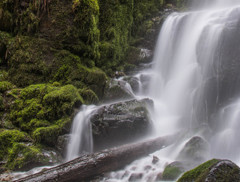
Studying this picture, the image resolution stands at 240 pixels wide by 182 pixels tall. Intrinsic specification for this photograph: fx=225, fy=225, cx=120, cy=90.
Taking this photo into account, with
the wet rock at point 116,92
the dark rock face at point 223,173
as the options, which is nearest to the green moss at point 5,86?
the wet rock at point 116,92

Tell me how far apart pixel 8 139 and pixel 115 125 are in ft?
10.6

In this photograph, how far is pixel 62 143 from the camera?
6891 millimetres

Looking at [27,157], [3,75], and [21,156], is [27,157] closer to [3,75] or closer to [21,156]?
[21,156]

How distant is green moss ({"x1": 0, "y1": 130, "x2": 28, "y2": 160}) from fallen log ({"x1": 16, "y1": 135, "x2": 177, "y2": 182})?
233cm

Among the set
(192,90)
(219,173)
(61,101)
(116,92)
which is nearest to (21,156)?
(61,101)

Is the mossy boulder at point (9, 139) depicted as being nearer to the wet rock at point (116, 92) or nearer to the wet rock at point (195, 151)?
the wet rock at point (116, 92)

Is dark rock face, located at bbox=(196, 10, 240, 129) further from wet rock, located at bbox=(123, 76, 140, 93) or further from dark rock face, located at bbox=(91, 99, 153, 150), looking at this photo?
dark rock face, located at bbox=(91, 99, 153, 150)

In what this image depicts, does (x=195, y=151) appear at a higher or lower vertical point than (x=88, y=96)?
lower

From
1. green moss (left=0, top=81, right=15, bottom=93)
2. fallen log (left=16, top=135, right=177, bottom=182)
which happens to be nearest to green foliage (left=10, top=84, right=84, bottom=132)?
green moss (left=0, top=81, right=15, bottom=93)

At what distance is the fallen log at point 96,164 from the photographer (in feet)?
15.8

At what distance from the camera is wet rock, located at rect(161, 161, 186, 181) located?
5.17 m

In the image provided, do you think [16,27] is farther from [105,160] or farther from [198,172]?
[198,172]

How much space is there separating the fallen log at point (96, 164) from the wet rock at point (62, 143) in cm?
159

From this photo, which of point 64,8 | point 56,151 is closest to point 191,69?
point 64,8
